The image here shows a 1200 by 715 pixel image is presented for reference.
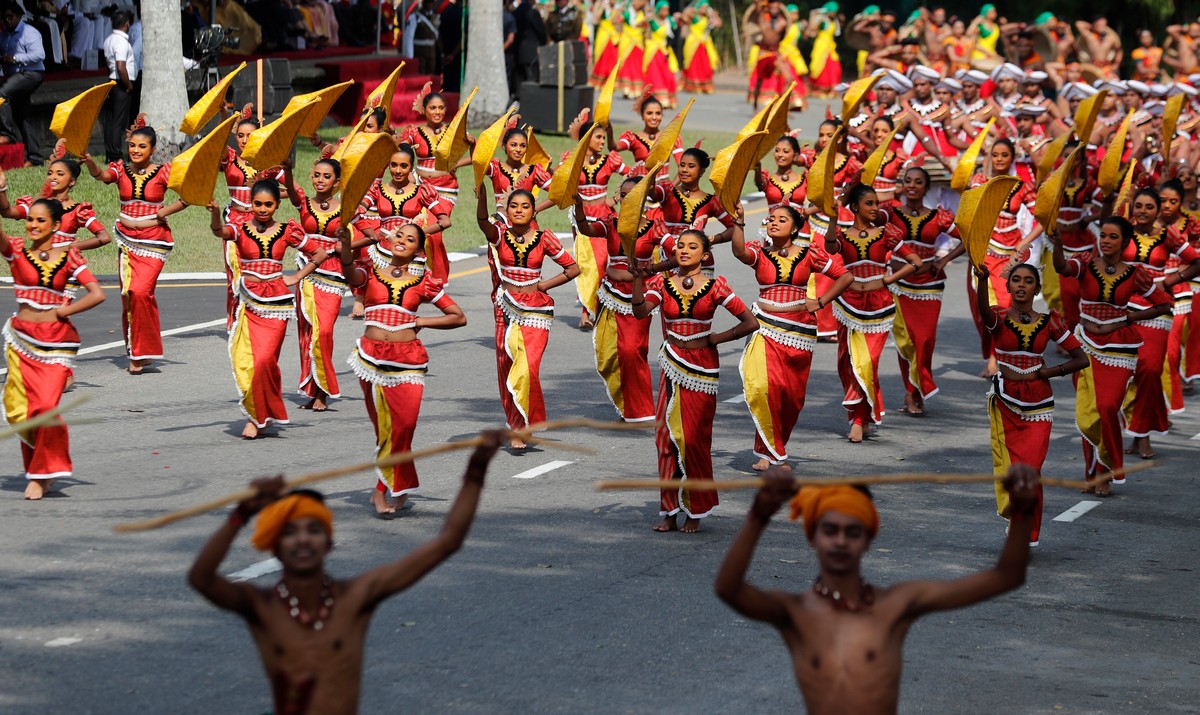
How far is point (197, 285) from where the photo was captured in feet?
55.0

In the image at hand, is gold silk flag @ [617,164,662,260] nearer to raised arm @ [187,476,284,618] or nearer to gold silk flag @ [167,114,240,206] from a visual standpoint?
gold silk flag @ [167,114,240,206]

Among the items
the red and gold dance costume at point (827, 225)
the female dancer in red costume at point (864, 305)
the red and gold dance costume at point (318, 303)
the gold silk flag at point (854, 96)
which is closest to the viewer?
the female dancer in red costume at point (864, 305)

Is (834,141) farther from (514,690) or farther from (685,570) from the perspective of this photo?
(514,690)

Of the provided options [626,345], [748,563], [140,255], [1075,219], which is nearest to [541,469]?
[626,345]

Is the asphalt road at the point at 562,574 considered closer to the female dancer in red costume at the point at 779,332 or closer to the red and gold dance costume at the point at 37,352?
the red and gold dance costume at the point at 37,352

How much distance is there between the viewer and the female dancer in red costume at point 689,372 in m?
9.43

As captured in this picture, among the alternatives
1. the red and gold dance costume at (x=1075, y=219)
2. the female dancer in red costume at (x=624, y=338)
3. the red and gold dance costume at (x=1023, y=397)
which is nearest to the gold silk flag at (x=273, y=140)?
the female dancer in red costume at (x=624, y=338)

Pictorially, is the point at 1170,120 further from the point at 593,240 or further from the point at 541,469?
the point at 541,469

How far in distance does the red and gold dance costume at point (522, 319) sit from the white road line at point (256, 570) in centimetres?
286

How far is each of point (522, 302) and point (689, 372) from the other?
6.40ft

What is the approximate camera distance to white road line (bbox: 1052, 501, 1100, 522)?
396 inches

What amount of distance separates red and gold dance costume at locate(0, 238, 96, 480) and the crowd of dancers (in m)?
0.01

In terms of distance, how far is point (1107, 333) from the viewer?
1078 centimetres

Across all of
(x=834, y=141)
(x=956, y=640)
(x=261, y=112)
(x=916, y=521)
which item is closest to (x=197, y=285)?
(x=261, y=112)
